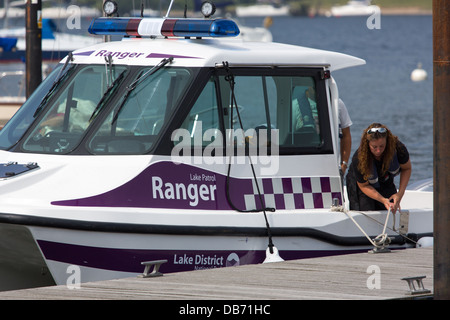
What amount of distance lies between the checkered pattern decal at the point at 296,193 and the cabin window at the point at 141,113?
89cm

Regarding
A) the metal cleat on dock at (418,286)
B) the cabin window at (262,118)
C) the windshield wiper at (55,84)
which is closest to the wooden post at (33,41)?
the windshield wiper at (55,84)

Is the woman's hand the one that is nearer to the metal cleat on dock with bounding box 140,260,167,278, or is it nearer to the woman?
the woman

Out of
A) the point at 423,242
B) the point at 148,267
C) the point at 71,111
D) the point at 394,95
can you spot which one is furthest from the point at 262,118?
the point at 394,95

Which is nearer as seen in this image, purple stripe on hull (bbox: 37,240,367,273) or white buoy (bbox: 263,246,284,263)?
purple stripe on hull (bbox: 37,240,367,273)

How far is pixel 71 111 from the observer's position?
7578 mm

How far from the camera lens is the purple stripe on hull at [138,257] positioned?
6.89m

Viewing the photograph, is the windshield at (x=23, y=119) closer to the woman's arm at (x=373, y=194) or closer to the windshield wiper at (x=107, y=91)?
the windshield wiper at (x=107, y=91)

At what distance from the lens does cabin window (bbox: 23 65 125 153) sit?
7.36 m

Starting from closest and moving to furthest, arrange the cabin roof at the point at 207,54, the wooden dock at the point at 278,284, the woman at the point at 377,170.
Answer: the wooden dock at the point at 278,284
the cabin roof at the point at 207,54
the woman at the point at 377,170

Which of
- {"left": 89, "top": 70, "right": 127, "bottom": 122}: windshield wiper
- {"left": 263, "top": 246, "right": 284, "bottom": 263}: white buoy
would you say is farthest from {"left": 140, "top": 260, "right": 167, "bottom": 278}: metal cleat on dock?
{"left": 89, "top": 70, "right": 127, "bottom": 122}: windshield wiper

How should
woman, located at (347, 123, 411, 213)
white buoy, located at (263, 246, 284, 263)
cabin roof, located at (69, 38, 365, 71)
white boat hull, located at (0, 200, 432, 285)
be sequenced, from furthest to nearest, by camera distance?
woman, located at (347, 123, 411, 213), cabin roof, located at (69, 38, 365, 71), white buoy, located at (263, 246, 284, 263), white boat hull, located at (0, 200, 432, 285)

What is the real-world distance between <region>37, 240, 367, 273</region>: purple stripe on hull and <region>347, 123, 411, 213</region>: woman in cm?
94
